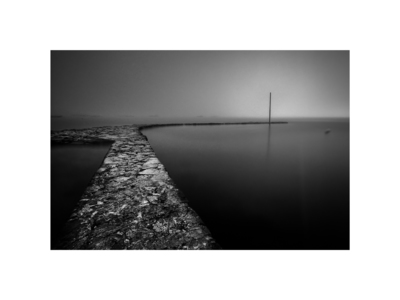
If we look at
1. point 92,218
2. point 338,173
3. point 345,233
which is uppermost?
point 338,173

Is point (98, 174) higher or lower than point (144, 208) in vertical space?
higher

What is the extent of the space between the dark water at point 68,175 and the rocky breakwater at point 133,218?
265 millimetres

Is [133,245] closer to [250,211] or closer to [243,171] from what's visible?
[250,211]

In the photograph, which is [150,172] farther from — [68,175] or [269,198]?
[269,198]

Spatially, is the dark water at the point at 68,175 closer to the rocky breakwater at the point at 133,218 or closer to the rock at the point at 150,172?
the rocky breakwater at the point at 133,218

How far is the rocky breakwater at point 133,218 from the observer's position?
1611 mm

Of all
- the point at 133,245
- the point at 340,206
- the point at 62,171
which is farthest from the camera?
the point at 62,171

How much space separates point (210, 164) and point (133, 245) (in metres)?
3.34

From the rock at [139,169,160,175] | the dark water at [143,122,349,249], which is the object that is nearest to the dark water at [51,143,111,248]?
the rock at [139,169,160,175]

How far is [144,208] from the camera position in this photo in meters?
2.13

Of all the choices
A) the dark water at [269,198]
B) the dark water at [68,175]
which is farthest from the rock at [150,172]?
the dark water at [68,175]

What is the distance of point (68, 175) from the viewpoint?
3693mm

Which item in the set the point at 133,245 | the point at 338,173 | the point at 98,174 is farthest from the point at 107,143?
the point at 338,173

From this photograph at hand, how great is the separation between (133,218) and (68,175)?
2.82m
